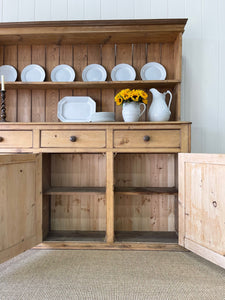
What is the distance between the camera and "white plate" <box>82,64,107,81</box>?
2059mm

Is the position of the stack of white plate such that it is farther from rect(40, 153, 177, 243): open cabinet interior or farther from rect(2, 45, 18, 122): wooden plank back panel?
rect(2, 45, 18, 122): wooden plank back panel

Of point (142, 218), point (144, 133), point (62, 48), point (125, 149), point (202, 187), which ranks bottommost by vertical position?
point (142, 218)

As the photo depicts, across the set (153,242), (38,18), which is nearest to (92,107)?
(38,18)

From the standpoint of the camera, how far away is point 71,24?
178cm

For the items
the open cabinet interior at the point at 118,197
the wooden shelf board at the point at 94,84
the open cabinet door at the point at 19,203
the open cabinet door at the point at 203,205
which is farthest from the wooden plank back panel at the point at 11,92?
the open cabinet door at the point at 203,205

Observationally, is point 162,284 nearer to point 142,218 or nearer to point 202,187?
point 202,187

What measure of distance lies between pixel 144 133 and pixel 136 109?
23 centimetres

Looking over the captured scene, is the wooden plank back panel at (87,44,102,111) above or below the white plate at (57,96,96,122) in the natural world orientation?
above

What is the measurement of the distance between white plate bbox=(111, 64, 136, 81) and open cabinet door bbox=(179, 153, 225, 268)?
90 centimetres

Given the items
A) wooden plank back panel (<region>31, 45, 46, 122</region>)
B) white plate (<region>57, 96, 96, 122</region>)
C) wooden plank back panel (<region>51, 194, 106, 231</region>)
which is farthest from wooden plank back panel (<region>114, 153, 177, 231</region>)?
wooden plank back panel (<region>31, 45, 46, 122</region>)

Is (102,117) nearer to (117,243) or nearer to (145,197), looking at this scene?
(145,197)

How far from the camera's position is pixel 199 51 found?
214cm

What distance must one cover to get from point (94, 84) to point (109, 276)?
145cm

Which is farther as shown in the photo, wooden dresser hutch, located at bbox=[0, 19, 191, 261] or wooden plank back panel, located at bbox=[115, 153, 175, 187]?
wooden plank back panel, located at bbox=[115, 153, 175, 187]
